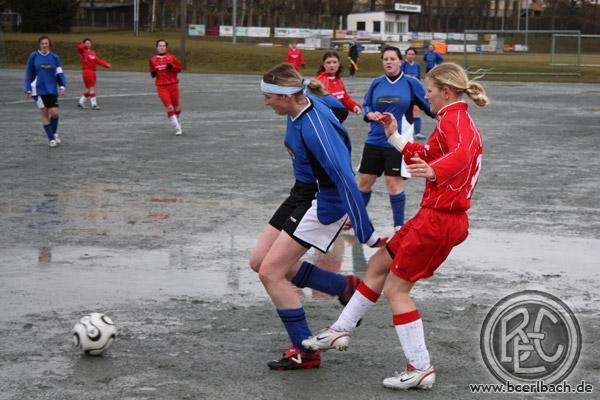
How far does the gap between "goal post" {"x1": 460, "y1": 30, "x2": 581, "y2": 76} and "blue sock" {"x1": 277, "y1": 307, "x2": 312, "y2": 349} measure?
39.2 metres

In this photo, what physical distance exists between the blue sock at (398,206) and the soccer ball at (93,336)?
529 cm

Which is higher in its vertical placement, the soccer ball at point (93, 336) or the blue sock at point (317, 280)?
the blue sock at point (317, 280)

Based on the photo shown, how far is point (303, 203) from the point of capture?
6.38 metres

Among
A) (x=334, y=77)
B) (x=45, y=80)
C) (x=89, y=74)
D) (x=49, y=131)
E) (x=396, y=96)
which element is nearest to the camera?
(x=396, y=96)

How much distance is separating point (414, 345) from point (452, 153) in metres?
1.13

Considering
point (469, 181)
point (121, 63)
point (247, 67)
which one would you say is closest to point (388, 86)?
point (469, 181)

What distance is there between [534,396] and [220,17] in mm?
118115

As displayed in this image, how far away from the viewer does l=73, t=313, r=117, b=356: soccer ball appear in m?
6.24

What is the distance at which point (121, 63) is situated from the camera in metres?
66.0

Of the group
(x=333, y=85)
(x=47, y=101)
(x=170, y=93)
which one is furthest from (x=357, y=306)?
(x=170, y=93)

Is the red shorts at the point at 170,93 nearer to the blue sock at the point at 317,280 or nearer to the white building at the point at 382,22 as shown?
the blue sock at the point at 317,280

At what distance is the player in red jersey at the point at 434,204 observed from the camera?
562 cm

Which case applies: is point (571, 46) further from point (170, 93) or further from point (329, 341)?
point (329, 341)

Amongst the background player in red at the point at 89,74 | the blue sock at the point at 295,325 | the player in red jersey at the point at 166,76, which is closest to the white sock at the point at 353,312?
the blue sock at the point at 295,325
